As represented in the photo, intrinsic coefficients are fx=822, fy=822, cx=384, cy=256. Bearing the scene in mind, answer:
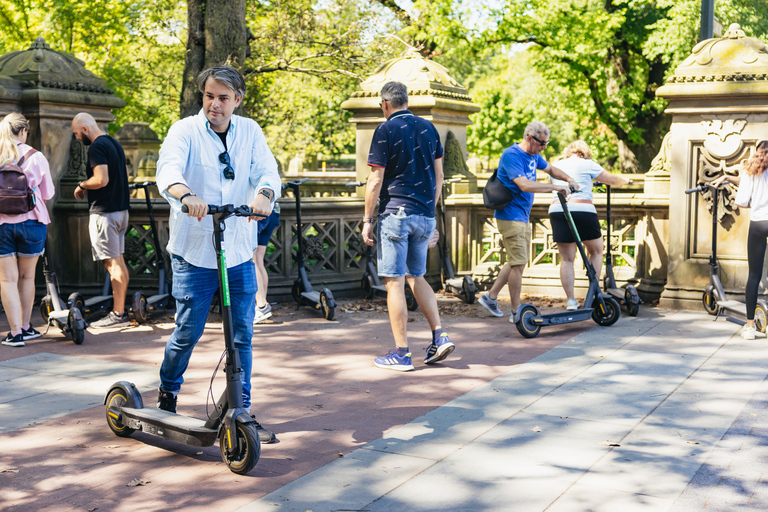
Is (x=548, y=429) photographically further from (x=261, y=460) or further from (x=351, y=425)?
(x=261, y=460)

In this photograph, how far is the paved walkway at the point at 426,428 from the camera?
3.75 meters

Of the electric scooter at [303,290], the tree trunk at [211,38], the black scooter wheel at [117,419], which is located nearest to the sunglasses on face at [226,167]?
the black scooter wheel at [117,419]

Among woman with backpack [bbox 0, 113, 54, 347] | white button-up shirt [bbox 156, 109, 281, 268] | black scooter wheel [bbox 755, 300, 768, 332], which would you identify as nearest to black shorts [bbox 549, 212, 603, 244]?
black scooter wheel [bbox 755, 300, 768, 332]

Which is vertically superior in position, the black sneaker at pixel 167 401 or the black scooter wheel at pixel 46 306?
the black scooter wheel at pixel 46 306

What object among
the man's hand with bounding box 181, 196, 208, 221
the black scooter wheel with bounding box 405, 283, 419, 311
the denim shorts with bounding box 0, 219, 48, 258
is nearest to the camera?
the man's hand with bounding box 181, 196, 208, 221

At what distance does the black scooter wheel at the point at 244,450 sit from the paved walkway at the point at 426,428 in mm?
65

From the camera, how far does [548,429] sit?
473 cm

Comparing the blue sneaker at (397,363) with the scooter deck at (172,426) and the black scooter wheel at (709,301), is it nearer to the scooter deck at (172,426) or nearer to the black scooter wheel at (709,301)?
the scooter deck at (172,426)

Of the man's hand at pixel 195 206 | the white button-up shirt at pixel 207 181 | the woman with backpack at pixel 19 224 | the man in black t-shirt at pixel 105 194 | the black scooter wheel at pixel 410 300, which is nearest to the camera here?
the man's hand at pixel 195 206

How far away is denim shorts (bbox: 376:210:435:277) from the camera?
241 inches

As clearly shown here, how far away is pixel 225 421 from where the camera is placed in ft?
13.0

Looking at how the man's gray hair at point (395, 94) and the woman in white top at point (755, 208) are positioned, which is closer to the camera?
the man's gray hair at point (395, 94)

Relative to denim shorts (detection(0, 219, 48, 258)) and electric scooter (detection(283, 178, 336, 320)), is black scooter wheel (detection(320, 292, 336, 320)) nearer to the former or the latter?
electric scooter (detection(283, 178, 336, 320))

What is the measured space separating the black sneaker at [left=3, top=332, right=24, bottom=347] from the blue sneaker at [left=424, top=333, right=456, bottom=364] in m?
3.51
